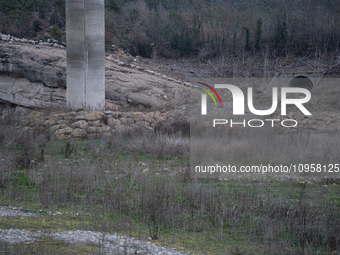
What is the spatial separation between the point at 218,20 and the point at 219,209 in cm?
3704

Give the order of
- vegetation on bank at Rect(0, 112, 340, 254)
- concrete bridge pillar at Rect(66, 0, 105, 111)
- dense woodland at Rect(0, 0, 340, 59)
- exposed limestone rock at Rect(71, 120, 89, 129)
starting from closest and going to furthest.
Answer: vegetation on bank at Rect(0, 112, 340, 254) < exposed limestone rock at Rect(71, 120, 89, 129) < concrete bridge pillar at Rect(66, 0, 105, 111) < dense woodland at Rect(0, 0, 340, 59)

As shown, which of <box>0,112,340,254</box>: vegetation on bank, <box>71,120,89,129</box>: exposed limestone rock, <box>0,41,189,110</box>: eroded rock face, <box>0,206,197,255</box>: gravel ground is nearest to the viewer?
<box>0,206,197,255</box>: gravel ground

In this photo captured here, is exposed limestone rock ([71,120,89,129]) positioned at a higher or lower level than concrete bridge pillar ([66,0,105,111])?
lower

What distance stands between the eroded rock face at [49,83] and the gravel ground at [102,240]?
13489 mm

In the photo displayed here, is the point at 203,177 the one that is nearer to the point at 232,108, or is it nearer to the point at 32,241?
the point at 32,241

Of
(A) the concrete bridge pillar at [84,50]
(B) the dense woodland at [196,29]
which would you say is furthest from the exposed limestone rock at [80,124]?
(B) the dense woodland at [196,29]

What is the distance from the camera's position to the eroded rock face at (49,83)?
1827cm

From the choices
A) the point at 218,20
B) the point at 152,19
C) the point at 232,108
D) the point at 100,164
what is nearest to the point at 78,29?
the point at 232,108

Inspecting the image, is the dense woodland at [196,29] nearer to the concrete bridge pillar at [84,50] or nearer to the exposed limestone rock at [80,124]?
the concrete bridge pillar at [84,50]

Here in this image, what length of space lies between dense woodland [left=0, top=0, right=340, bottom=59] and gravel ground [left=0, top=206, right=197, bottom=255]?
2346cm

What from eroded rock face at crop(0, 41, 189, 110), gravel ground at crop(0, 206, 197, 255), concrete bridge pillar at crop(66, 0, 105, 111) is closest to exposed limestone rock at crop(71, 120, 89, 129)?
concrete bridge pillar at crop(66, 0, 105, 111)

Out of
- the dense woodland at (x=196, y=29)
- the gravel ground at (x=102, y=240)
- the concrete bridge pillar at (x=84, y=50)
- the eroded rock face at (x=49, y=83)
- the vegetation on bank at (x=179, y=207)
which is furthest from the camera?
the dense woodland at (x=196, y=29)

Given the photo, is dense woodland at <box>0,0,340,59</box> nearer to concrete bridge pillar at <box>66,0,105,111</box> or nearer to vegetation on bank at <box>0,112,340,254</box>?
concrete bridge pillar at <box>66,0,105,111</box>

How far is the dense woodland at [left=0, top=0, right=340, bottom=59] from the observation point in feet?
101
